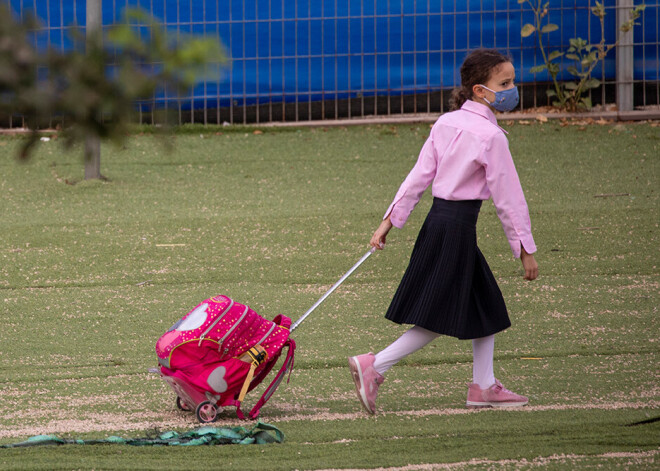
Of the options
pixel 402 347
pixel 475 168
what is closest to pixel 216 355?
pixel 402 347

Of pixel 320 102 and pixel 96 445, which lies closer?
pixel 96 445

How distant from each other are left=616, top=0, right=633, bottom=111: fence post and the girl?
24.8ft

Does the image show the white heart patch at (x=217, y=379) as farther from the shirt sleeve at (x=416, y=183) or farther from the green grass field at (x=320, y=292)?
the shirt sleeve at (x=416, y=183)

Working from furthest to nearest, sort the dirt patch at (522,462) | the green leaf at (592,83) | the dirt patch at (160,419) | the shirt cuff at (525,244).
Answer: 1. the green leaf at (592,83)
2. the shirt cuff at (525,244)
3. the dirt patch at (160,419)
4. the dirt patch at (522,462)

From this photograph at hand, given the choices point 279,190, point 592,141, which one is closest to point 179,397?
point 279,190

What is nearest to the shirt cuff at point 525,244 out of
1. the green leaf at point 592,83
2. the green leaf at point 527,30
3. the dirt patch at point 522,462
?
the dirt patch at point 522,462

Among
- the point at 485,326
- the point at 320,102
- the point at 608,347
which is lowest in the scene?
the point at 608,347

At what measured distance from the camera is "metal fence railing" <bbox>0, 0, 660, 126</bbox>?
11.0 meters

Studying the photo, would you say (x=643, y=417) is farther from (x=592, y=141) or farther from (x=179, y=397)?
(x=592, y=141)

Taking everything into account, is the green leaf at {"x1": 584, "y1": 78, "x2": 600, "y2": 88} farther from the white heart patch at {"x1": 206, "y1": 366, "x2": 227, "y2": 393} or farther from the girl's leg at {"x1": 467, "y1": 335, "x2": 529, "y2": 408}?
the white heart patch at {"x1": 206, "y1": 366, "x2": 227, "y2": 393}

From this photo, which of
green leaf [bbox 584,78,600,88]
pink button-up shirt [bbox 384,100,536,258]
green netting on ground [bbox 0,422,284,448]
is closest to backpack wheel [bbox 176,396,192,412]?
green netting on ground [bbox 0,422,284,448]

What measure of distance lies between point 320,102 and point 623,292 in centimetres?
604

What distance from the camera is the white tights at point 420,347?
389 cm

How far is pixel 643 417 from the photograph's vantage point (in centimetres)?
364
